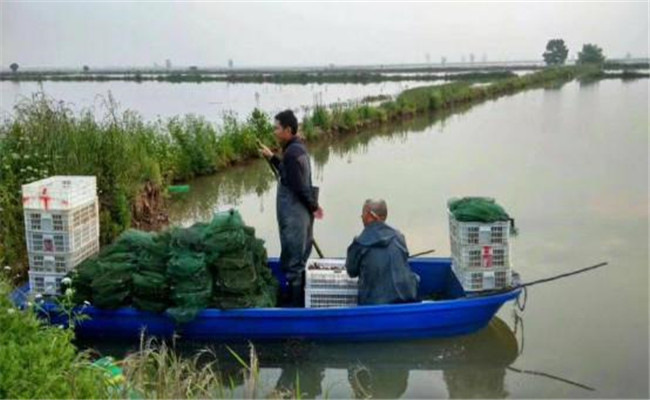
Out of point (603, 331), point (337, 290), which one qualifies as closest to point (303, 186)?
point (337, 290)

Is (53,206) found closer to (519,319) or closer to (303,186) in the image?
(303,186)

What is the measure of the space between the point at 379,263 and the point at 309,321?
2.30 ft

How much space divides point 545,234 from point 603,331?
9.84 feet

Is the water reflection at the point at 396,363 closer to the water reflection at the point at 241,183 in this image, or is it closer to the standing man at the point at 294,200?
the standing man at the point at 294,200

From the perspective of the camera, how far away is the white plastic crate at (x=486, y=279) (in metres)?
5.71

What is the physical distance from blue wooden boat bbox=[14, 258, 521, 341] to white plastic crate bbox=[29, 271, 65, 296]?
0.14m

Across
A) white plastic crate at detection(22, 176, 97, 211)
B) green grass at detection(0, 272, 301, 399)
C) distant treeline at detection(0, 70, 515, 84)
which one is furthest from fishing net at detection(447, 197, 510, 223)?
distant treeline at detection(0, 70, 515, 84)

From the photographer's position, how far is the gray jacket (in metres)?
5.56

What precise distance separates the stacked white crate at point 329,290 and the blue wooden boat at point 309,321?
0.28 meters

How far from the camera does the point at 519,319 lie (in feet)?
20.4

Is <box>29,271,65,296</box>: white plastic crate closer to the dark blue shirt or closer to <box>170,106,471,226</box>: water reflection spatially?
the dark blue shirt

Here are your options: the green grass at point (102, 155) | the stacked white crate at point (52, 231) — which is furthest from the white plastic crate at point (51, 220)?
the green grass at point (102, 155)

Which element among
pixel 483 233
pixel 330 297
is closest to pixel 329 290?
pixel 330 297

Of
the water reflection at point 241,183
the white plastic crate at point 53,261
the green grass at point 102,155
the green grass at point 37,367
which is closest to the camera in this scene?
the green grass at point 37,367
